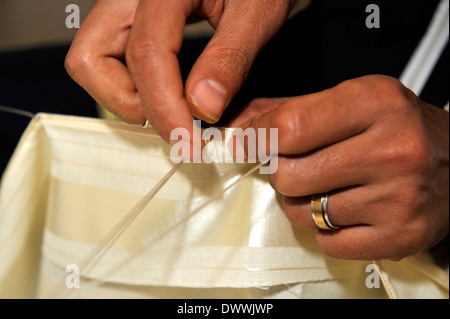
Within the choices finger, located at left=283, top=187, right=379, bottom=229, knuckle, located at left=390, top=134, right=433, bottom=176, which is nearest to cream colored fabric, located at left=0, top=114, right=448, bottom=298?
finger, located at left=283, top=187, right=379, bottom=229

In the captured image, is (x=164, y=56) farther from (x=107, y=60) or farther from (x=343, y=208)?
(x=343, y=208)

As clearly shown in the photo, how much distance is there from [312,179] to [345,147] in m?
0.05

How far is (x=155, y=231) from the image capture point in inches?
23.1

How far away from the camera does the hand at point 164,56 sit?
45cm

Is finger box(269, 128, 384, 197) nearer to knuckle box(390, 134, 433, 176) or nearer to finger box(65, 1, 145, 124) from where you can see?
knuckle box(390, 134, 433, 176)

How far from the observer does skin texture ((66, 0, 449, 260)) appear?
43cm

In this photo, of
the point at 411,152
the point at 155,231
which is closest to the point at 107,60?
the point at 155,231

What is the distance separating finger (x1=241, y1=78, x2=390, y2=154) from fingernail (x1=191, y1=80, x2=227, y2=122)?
5 cm

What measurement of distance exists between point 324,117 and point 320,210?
0.12 meters

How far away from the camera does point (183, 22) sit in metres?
0.48

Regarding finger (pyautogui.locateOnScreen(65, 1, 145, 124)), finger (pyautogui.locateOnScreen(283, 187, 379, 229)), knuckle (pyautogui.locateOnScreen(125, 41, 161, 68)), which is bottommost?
finger (pyautogui.locateOnScreen(283, 187, 379, 229))

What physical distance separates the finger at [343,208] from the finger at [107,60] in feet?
0.69

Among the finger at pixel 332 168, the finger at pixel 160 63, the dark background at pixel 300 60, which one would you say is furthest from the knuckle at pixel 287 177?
the dark background at pixel 300 60

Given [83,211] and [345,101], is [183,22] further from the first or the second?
[83,211]
